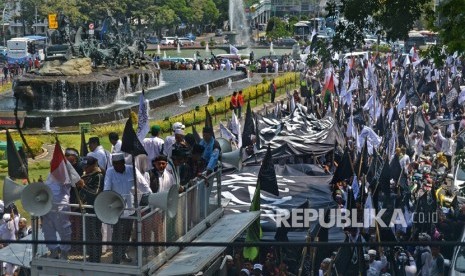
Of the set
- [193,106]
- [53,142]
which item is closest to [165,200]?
[53,142]

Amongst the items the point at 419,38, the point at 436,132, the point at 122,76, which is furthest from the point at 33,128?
the point at 419,38

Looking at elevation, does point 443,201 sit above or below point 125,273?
below

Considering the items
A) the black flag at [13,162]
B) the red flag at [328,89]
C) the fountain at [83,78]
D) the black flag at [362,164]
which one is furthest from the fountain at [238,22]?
the black flag at [13,162]

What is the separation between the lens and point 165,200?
8.16m

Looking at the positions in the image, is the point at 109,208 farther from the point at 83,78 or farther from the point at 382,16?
the point at 83,78

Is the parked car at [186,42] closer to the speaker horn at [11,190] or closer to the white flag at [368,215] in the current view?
the white flag at [368,215]

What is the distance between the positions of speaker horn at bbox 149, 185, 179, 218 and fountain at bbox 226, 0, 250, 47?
71618 millimetres

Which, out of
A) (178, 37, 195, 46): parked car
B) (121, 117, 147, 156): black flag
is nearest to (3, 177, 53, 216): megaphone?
(121, 117, 147, 156): black flag

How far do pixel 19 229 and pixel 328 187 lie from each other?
5.51 meters

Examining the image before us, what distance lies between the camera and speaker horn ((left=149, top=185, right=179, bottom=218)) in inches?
322

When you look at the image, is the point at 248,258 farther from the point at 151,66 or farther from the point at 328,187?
the point at 151,66

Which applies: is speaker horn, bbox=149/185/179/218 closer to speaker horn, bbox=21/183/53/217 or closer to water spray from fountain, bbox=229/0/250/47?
speaker horn, bbox=21/183/53/217

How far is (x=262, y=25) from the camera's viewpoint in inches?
3927

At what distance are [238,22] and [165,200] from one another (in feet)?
262
